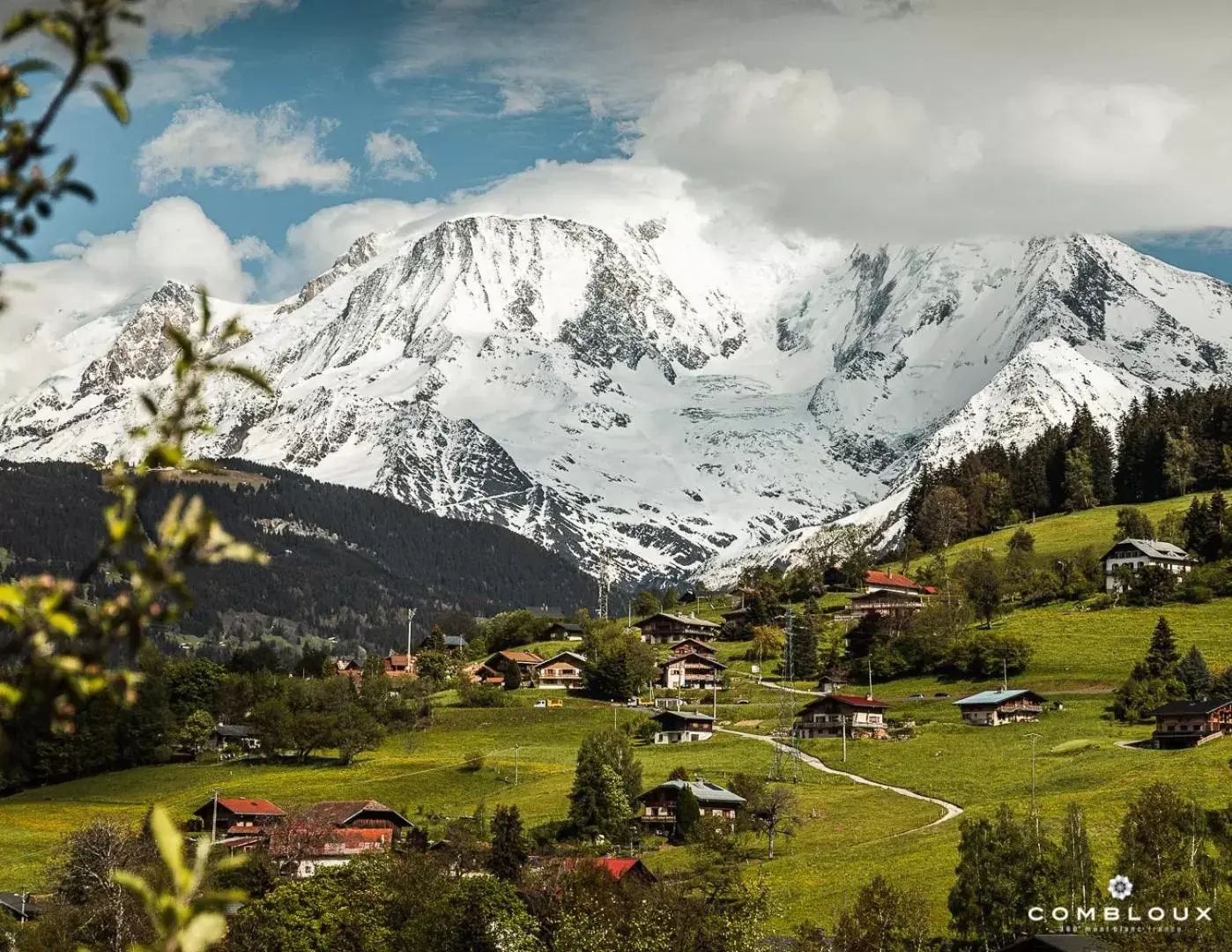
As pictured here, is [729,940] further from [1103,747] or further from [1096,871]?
[1103,747]

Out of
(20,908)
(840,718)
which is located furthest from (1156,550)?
(20,908)

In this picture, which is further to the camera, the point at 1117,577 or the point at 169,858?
the point at 1117,577

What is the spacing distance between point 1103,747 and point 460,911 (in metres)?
46.8

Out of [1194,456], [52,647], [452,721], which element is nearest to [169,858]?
[52,647]

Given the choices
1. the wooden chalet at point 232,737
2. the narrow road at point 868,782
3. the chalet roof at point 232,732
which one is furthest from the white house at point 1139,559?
the chalet roof at point 232,732

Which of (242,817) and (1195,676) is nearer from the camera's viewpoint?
(242,817)

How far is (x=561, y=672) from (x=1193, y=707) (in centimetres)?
7217

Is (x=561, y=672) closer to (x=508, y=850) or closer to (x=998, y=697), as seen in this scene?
(x=998, y=697)

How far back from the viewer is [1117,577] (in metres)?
150

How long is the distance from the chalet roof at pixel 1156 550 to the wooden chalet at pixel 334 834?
3072 inches

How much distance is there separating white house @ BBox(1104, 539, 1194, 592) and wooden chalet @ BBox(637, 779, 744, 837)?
60.6 metres

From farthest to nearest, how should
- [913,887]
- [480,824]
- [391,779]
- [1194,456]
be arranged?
[1194,456] < [391,779] < [480,824] < [913,887]

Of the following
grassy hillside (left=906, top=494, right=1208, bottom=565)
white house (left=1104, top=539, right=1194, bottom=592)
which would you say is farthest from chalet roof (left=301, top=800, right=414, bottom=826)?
grassy hillside (left=906, top=494, right=1208, bottom=565)

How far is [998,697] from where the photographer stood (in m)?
119
